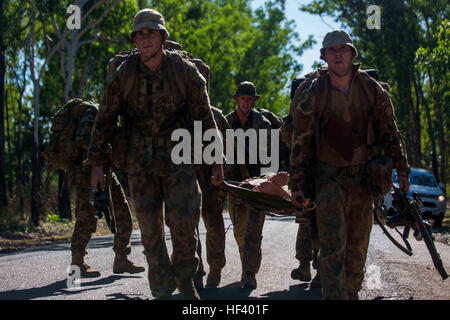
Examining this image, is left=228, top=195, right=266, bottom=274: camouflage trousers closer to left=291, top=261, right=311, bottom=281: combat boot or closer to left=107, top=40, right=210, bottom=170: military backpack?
left=291, top=261, right=311, bottom=281: combat boot

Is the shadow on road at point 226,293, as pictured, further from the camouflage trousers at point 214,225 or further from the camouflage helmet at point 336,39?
the camouflage helmet at point 336,39

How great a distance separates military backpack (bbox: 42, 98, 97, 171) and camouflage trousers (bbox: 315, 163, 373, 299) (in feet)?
11.6

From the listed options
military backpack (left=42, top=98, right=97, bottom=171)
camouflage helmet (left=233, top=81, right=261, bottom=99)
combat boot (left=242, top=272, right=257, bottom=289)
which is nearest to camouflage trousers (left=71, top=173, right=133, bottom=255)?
military backpack (left=42, top=98, right=97, bottom=171)

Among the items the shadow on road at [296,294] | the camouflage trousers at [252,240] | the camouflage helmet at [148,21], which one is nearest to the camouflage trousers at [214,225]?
the camouflage trousers at [252,240]

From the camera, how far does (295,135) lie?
5438 millimetres

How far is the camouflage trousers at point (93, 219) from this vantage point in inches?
310

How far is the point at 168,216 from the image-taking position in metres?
5.40

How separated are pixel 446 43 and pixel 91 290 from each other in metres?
13.3

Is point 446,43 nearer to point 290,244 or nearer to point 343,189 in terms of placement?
point 290,244

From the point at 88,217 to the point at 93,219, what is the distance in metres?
0.06

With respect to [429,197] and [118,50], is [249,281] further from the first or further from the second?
[118,50]

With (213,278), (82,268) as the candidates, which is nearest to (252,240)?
(213,278)

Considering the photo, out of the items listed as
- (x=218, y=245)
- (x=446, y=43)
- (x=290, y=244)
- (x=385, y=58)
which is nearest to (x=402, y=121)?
(x=385, y=58)

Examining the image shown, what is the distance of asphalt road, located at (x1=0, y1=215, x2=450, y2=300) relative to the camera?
6590mm
